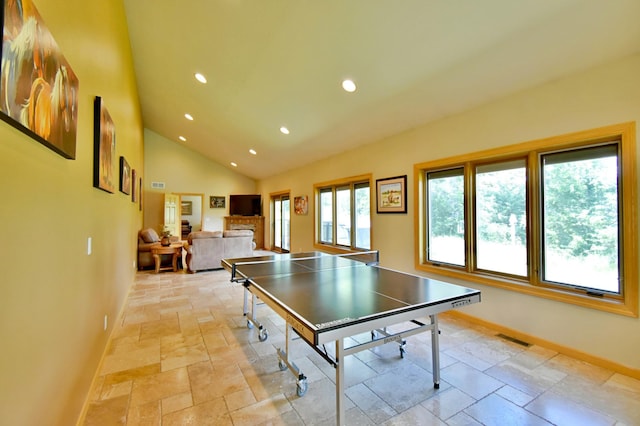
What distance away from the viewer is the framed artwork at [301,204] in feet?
24.7

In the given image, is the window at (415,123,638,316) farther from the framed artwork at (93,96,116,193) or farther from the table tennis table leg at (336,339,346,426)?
the framed artwork at (93,96,116,193)

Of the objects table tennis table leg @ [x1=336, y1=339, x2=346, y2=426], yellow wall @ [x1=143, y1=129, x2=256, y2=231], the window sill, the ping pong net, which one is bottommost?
table tennis table leg @ [x1=336, y1=339, x2=346, y2=426]

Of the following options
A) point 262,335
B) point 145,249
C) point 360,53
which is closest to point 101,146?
point 262,335

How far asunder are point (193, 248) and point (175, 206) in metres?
4.42

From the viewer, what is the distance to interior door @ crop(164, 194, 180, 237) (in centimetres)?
977

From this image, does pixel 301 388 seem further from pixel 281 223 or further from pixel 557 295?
pixel 281 223

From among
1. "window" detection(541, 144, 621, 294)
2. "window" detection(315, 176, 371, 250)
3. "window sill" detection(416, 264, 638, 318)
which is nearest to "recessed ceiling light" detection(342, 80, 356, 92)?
"window" detection(315, 176, 371, 250)

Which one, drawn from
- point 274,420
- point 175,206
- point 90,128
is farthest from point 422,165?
point 175,206

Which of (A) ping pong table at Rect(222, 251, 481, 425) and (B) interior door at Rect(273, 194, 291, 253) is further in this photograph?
(B) interior door at Rect(273, 194, 291, 253)

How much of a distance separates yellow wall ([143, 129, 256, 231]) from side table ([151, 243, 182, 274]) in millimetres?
3622

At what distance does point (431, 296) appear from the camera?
1963mm

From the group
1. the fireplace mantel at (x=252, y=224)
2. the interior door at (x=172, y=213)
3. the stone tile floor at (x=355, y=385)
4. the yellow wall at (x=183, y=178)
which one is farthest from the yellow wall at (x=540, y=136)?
the interior door at (x=172, y=213)

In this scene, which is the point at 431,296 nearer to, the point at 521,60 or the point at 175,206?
the point at 521,60

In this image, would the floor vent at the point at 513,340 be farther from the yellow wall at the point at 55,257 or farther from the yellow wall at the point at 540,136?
the yellow wall at the point at 55,257
